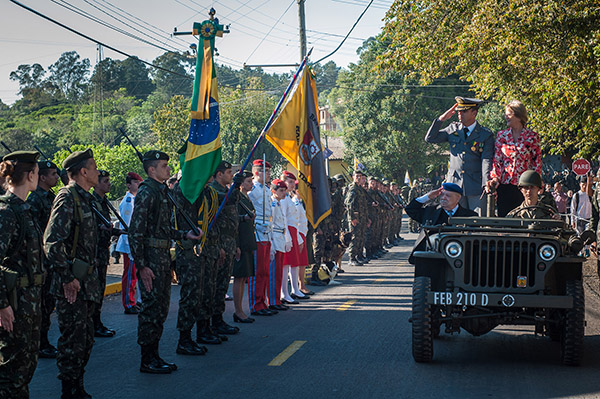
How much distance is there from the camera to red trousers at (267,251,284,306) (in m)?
13.3

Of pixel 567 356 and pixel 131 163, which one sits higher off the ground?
pixel 131 163

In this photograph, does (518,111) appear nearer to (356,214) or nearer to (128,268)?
(128,268)

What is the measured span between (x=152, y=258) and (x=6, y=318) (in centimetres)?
265

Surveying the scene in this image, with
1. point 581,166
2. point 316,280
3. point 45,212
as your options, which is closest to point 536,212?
point 45,212

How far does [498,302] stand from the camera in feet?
26.3

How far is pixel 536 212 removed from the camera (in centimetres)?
979

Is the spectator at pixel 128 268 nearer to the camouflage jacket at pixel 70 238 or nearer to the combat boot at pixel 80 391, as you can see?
the camouflage jacket at pixel 70 238

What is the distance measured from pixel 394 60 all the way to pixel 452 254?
18682 millimetres

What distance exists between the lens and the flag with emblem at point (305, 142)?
12.9 metres

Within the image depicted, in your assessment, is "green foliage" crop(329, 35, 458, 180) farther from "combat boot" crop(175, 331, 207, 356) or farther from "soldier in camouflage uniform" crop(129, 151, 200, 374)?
"soldier in camouflage uniform" crop(129, 151, 200, 374)

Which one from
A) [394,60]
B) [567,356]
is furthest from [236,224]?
[394,60]

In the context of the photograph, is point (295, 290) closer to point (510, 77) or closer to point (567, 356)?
point (567, 356)

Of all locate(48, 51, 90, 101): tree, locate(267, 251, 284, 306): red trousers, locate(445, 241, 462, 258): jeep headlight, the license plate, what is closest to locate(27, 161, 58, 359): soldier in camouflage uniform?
locate(267, 251, 284, 306): red trousers

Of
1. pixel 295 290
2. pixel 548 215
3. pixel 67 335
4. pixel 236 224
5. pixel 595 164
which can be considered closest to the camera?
pixel 67 335
